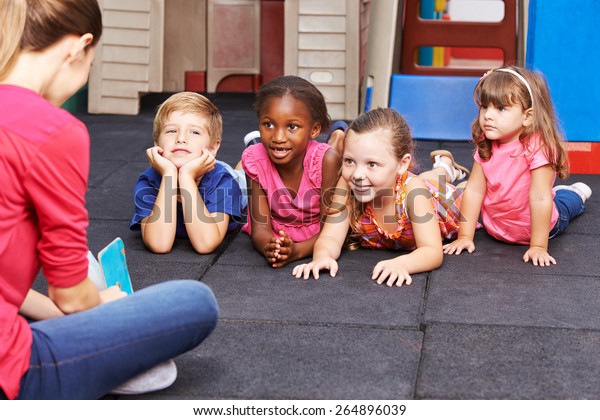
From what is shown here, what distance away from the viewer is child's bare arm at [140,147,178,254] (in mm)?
2918

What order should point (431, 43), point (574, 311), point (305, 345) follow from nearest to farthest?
point (305, 345) < point (574, 311) < point (431, 43)

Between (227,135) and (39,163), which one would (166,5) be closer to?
(227,135)

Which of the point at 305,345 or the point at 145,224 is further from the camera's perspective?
the point at 145,224

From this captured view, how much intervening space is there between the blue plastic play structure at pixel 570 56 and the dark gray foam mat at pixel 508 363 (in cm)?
214

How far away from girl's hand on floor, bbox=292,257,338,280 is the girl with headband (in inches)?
18.9

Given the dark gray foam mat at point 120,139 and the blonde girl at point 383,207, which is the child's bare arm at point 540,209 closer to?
the blonde girl at point 383,207

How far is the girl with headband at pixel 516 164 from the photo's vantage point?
287 centimetres

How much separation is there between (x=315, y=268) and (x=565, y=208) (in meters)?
1.16

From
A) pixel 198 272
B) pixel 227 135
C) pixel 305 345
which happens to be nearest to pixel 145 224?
pixel 198 272

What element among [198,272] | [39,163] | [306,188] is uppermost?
[39,163]

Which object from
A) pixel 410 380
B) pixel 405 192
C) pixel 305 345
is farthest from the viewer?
pixel 405 192

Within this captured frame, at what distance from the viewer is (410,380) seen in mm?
1890

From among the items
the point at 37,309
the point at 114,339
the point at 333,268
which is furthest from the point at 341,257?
the point at 114,339

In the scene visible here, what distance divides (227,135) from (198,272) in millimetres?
2448
